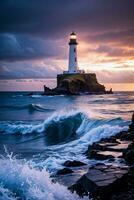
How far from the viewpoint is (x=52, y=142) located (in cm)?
1912

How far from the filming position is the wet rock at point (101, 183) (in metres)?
7.41

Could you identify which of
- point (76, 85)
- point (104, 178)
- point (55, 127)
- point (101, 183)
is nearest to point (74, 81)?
point (76, 85)

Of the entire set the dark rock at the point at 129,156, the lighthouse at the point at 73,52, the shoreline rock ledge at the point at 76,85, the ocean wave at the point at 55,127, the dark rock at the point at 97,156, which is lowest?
the ocean wave at the point at 55,127

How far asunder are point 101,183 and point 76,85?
2746 inches

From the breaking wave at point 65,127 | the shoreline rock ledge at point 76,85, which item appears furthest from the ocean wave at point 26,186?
the shoreline rock ledge at point 76,85

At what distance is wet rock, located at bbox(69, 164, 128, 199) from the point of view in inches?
292

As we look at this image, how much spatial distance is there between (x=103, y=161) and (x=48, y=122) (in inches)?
610

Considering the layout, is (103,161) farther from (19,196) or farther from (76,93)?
(76,93)

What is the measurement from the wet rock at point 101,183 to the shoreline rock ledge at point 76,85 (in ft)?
210

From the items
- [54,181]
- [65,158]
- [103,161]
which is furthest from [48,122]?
[54,181]

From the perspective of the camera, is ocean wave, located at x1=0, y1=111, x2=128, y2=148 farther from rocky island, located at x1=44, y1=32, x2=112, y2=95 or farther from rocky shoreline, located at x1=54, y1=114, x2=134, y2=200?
rocky island, located at x1=44, y1=32, x2=112, y2=95

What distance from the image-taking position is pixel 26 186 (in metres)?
7.82

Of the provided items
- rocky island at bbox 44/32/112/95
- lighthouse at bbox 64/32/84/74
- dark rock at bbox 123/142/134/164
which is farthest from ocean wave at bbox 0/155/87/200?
rocky island at bbox 44/32/112/95

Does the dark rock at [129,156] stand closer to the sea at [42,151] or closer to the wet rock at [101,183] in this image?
the sea at [42,151]
